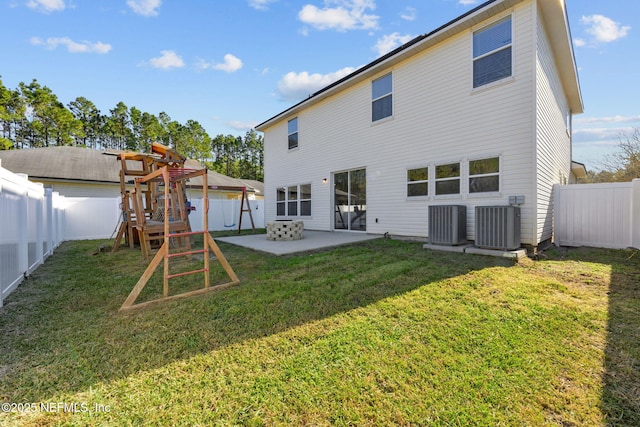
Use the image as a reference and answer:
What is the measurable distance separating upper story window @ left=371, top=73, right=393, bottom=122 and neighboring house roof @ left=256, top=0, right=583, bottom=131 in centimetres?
35

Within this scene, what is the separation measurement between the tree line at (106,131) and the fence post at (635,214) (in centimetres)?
3246

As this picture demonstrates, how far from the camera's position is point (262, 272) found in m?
4.82

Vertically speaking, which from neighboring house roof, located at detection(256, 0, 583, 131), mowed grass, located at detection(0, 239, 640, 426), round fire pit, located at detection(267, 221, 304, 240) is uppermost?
neighboring house roof, located at detection(256, 0, 583, 131)

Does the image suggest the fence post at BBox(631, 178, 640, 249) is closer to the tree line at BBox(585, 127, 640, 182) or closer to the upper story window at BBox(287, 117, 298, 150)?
the upper story window at BBox(287, 117, 298, 150)

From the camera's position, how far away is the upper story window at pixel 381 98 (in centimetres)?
840

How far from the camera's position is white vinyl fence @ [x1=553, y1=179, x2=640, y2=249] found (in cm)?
595

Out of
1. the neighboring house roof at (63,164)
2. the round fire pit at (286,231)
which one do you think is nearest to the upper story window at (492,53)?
the round fire pit at (286,231)

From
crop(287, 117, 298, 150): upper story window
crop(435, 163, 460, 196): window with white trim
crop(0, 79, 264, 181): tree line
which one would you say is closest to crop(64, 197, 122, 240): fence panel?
crop(287, 117, 298, 150): upper story window

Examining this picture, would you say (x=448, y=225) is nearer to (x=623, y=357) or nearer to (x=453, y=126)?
(x=453, y=126)

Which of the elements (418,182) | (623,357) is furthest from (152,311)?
(418,182)

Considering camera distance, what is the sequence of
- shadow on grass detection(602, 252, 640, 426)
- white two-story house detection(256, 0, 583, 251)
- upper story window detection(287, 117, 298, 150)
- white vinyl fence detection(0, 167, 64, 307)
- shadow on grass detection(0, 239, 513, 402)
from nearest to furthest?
shadow on grass detection(602, 252, 640, 426) < shadow on grass detection(0, 239, 513, 402) < white vinyl fence detection(0, 167, 64, 307) < white two-story house detection(256, 0, 583, 251) < upper story window detection(287, 117, 298, 150)

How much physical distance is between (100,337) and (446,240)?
6240 mm

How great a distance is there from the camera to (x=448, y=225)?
621 cm

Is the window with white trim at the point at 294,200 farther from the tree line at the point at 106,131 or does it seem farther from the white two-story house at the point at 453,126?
the tree line at the point at 106,131
